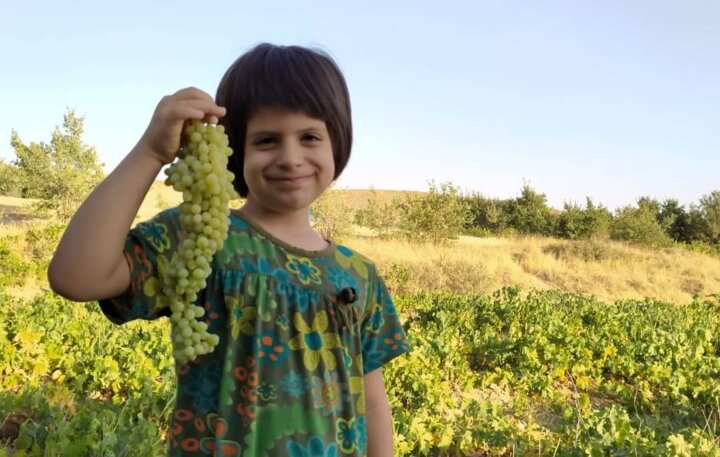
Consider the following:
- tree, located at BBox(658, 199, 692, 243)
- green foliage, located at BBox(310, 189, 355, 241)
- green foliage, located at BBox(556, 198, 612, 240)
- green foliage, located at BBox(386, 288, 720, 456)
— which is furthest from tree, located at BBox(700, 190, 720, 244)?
green foliage, located at BBox(386, 288, 720, 456)

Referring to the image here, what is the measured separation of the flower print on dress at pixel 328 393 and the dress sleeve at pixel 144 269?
0.41 m

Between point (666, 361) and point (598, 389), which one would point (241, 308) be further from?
point (666, 361)

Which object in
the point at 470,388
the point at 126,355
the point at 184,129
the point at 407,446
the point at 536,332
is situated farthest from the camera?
the point at 536,332

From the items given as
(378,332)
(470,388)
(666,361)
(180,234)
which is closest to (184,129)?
(180,234)

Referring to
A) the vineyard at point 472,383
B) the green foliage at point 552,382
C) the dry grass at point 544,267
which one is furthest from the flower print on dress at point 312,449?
the dry grass at point 544,267

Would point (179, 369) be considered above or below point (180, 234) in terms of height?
below

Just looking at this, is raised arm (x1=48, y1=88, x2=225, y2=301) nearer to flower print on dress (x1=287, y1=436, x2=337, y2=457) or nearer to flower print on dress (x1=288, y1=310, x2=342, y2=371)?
flower print on dress (x1=288, y1=310, x2=342, y2=371)

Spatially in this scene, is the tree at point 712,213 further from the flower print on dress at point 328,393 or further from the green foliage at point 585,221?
the flower print on dress at point 328,393

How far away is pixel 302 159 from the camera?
1.50m

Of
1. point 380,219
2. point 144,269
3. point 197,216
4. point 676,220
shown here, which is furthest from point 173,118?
point 676,220

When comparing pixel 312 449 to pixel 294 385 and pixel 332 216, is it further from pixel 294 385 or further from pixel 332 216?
pixel 332 216

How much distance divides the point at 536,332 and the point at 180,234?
22.7 feet

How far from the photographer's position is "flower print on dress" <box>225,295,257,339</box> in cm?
141

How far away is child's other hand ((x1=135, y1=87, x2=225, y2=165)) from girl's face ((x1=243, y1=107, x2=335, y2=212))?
30 centimetres
